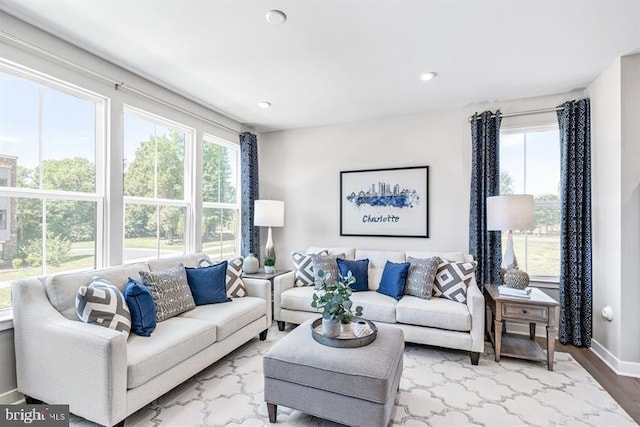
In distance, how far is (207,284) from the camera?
2.96 meters

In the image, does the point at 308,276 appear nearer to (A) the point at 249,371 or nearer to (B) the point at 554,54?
(A) the point at 249,371

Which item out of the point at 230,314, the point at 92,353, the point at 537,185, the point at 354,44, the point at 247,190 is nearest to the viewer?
the point at 92,353

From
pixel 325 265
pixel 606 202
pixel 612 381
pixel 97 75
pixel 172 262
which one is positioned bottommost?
pixel 612 381

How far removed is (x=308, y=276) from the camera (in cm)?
374

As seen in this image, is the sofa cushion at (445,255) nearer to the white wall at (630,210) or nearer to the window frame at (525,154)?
the window frame at (525,154)

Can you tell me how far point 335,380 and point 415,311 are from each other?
140 centimetres

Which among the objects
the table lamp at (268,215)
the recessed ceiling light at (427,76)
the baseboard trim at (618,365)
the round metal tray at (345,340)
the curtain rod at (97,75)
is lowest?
the baseboard trim at (618,365)

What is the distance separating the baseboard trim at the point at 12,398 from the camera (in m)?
2.05

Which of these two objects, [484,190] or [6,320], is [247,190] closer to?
[6,320]

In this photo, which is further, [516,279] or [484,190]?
[484,190]

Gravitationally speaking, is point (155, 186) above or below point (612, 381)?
above

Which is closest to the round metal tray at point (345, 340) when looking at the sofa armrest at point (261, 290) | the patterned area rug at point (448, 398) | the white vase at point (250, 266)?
the patterned area rug at point (448, 398)

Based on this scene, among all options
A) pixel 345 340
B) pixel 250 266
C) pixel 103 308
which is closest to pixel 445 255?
pixel 345 340

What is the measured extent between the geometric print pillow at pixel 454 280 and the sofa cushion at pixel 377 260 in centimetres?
49
